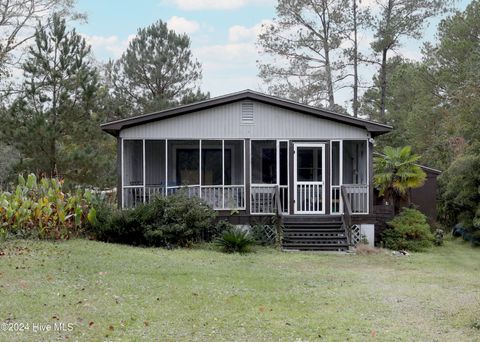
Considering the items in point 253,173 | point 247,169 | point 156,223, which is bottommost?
point 156,223

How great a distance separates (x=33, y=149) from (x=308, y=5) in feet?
55.8

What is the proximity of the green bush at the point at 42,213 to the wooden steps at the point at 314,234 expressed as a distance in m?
5.48

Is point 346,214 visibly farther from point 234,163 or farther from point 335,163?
point 234,163

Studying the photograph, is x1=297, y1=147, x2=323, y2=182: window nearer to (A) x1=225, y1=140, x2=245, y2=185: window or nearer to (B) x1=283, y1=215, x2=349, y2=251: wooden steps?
(B) x1=283, y1=215, x2=349, y2=251: wooden steps

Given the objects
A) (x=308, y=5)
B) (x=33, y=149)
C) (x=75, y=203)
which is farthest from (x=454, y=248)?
(x=308, y=5)

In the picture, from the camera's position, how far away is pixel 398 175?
16750mm

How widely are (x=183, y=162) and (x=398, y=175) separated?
6.81 metres

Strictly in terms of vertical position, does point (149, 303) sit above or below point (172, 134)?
below

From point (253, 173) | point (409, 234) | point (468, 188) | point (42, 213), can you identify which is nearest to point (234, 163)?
point (253, 173)

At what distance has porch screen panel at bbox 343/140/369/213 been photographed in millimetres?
16359

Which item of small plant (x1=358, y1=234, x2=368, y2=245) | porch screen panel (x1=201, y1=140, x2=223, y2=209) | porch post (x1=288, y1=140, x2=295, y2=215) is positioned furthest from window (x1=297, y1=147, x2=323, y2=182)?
porch screen panel (x1=201, y1=140, x2=223, y2=209)

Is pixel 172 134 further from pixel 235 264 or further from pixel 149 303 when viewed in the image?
pixel 149 303

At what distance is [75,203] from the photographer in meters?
14.7

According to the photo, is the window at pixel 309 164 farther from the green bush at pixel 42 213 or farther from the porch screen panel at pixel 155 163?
the green bush at pixel 42 213
